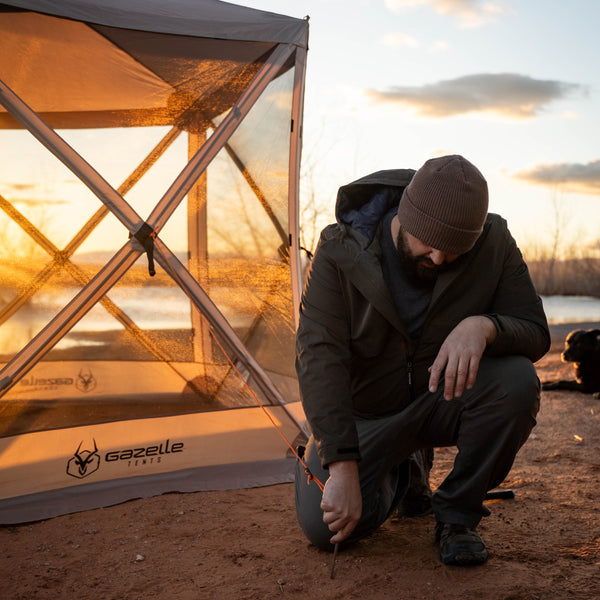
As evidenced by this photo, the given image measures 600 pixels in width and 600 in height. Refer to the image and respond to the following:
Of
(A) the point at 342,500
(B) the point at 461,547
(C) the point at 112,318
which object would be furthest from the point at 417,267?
(C) the point at 112,318

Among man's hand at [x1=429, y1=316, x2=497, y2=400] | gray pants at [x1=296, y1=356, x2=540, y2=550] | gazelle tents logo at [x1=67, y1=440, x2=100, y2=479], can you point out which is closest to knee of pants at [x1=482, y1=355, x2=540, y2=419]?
gray pants at [x1=296, y1=356, x2=540, y2=550]

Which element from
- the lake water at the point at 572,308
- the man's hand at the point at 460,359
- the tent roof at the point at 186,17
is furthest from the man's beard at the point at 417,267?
the lake water at the point at 572,308

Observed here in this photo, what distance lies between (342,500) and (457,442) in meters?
0.54

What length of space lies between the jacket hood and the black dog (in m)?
3.52

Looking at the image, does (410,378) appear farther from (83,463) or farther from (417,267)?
(83,463)

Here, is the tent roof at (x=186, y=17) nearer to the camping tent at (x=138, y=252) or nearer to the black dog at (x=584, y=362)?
the camping tent at (x=138, y=252)

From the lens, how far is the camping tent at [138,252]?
2.98 m

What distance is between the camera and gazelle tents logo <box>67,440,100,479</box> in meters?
3.01

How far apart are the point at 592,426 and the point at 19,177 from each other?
12.4 feet

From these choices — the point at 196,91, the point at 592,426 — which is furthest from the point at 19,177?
the point at 592,426

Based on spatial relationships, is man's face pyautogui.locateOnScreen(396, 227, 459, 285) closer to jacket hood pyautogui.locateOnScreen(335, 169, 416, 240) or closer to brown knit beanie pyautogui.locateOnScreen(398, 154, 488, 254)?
brown knit beanie pyautogui.locateOnScreen(398, 154, 488, 254)

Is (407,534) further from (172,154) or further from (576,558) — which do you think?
(172,154)

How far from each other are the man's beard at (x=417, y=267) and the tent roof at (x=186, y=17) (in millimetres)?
1691

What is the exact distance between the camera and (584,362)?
530 cm
